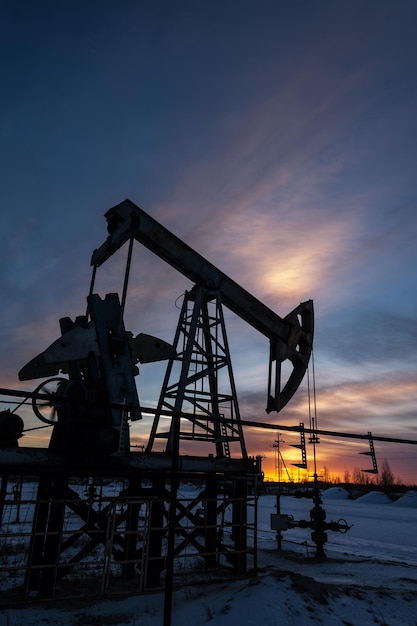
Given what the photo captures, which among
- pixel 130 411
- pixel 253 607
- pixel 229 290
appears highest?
pixel 229 290

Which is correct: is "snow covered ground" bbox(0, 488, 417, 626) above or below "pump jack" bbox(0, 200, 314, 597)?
below

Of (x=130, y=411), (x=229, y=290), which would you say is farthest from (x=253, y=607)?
(x=229, y=290)

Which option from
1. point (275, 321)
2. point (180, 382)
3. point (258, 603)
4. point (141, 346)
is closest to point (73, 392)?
point (141, 346)

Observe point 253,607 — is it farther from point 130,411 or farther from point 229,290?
point 229,290

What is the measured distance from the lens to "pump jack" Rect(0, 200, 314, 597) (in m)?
8.88

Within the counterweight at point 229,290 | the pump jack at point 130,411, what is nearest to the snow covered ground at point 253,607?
the pump jack at point 130,411

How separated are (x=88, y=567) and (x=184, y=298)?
30.4ft

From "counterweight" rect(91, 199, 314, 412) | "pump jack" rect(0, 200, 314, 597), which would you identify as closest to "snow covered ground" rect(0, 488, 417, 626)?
"pump jack" rect(0, 200, 314, 597)

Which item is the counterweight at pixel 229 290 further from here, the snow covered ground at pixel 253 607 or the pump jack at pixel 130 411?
the snow covered ground at pixel 253 607

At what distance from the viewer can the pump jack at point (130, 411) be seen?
888 cm

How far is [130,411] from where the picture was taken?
6.86m

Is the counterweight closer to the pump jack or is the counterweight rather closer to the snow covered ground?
the pump jack

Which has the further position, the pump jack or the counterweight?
the counterweight

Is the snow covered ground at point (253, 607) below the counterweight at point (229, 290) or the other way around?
below
